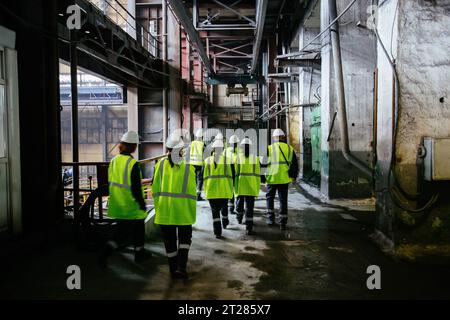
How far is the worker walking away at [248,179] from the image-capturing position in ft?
20.6

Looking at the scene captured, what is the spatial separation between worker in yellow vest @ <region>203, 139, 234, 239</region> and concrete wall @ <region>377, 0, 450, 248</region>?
270cm

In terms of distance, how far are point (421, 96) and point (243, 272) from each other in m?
3.48

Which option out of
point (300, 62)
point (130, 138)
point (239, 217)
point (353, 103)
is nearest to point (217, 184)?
point (239, 217)

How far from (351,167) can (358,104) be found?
5.45 ft

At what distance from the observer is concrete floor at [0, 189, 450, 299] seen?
3.81 m

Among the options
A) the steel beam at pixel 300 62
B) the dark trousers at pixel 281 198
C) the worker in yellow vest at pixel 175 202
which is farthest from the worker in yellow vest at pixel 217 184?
the steel beam at pixel 300 62

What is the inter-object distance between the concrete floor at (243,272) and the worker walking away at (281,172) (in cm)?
57

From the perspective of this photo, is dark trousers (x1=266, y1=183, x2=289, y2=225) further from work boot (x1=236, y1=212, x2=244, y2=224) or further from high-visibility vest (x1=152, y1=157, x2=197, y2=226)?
high-visibility vest (x1=152, y1=157, x2=197, y2=226)

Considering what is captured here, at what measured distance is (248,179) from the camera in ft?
20.8

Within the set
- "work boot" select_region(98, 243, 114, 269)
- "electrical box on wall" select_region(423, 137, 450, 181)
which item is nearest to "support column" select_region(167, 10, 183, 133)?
"work boot" select_region(98, 243, 114, 269)

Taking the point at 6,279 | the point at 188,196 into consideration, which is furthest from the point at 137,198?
the point at 6,279

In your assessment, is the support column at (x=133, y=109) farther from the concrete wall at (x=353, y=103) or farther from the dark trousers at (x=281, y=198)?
the dark trousers at (x=281, y=198)

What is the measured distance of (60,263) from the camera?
15.2ft

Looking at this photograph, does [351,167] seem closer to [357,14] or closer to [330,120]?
[330,120]
